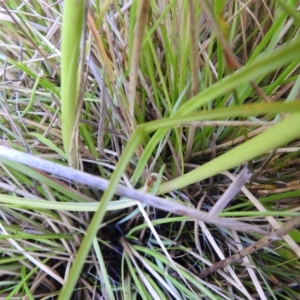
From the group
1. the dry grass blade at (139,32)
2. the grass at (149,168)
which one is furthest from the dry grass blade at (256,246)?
the dry grass blade at (139,32)

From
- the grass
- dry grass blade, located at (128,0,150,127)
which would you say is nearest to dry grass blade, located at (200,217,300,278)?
the grass

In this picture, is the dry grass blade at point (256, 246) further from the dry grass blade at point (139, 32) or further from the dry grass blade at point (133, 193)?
the dry grass blade at point (139, 32)

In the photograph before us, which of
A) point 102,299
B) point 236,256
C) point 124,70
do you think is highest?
point 124,70

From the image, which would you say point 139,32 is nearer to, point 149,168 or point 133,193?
point 133,193

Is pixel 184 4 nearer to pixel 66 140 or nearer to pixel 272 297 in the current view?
pixel 66 140

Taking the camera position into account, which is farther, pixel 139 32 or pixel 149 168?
pixel 149 168

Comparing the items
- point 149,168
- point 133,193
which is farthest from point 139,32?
point 149,168

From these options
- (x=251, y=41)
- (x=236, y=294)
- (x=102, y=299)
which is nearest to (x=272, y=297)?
(x=236, y=294)

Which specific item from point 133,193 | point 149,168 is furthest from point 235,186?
point 149,168

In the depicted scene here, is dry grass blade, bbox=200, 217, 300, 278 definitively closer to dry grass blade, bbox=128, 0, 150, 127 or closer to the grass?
the grass

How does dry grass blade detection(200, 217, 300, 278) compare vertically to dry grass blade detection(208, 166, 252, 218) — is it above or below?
below

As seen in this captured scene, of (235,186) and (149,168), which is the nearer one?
(235,186)
